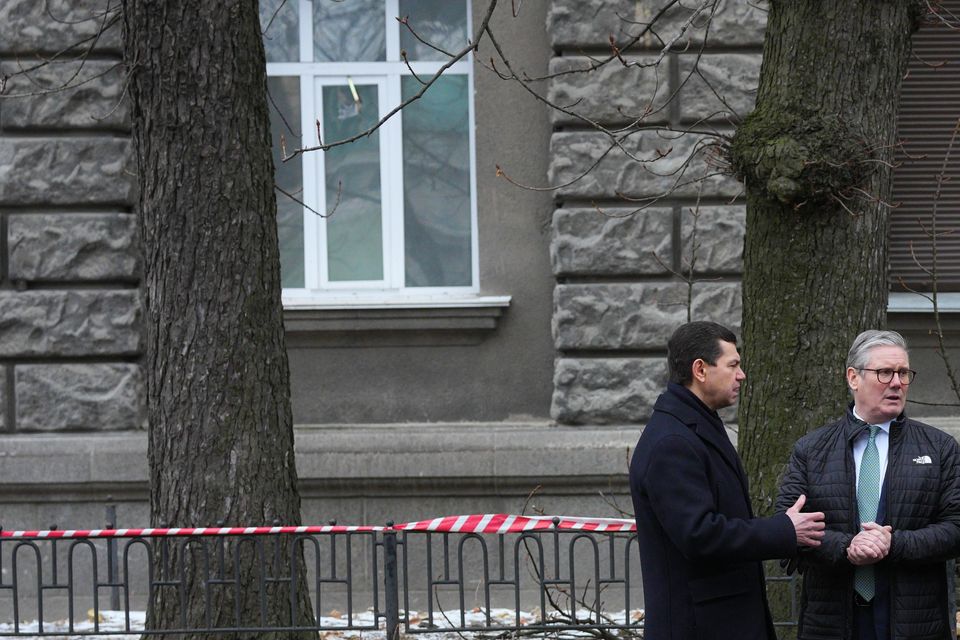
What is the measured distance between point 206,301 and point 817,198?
2.54m

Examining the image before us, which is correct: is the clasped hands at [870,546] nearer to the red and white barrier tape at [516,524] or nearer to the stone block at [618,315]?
the red and white barrier tape at [516,524]

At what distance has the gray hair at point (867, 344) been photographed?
382 cm

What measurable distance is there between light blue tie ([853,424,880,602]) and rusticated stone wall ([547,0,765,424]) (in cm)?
390

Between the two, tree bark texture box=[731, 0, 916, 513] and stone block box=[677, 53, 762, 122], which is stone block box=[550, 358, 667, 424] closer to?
stone block box=[677, 53, 762, 122]

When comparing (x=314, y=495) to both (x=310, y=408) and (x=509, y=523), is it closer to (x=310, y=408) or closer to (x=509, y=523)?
(x=310, y=408)

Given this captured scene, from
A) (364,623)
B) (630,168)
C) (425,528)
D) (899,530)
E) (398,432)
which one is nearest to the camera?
(899,530)

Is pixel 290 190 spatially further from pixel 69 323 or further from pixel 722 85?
pixel 722 85

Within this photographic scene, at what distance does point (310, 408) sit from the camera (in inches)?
319

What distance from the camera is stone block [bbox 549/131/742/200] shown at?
7703 mm

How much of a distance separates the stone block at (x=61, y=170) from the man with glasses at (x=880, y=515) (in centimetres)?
525

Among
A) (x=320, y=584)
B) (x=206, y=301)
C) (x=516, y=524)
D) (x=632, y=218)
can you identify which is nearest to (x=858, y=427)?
(x=516, y=524)

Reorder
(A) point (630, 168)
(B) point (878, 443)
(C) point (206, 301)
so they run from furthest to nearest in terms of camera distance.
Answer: (A) point (630, 168) → (C) point (206, 301) → (B) point (878, 443)

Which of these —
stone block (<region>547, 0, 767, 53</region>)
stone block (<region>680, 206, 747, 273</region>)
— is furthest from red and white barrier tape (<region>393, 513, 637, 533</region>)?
stone block (<region>547, 0, 767, 53</region>)

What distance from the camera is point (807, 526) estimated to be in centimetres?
355
